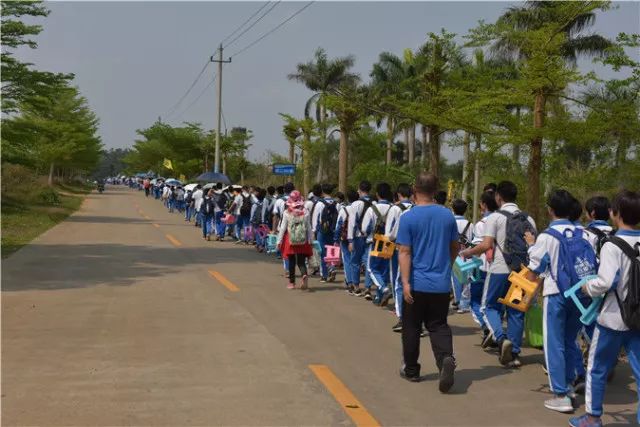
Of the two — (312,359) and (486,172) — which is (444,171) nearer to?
(486,172)

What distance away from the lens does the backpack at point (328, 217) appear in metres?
12.5

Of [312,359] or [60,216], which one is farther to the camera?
[60,216]

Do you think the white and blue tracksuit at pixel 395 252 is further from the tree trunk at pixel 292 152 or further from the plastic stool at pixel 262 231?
the tree trunk at pixel 292 152

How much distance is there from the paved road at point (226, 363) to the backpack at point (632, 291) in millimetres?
1061

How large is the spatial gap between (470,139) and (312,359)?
930cm

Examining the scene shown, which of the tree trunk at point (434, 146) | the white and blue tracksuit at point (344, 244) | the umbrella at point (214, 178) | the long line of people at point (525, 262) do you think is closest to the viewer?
the long line of people at point (525, 262)

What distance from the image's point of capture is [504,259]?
7211 millimetres

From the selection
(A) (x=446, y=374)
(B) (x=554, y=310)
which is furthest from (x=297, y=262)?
(B) (x=554, y=310)

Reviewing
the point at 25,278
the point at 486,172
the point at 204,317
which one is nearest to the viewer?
the point at 204,317

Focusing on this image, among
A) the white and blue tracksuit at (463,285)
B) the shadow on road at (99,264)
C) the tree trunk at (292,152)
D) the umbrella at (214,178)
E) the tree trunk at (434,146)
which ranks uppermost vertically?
the tree trunk at (292,152)

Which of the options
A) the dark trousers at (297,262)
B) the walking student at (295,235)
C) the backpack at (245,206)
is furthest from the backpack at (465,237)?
the backpack at (245,206)

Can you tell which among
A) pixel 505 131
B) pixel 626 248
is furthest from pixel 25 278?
pixel 626 248

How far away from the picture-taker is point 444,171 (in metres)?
62.9

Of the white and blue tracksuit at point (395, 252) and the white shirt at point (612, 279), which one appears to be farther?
the white and blue tracksuit at point (395, 252)
